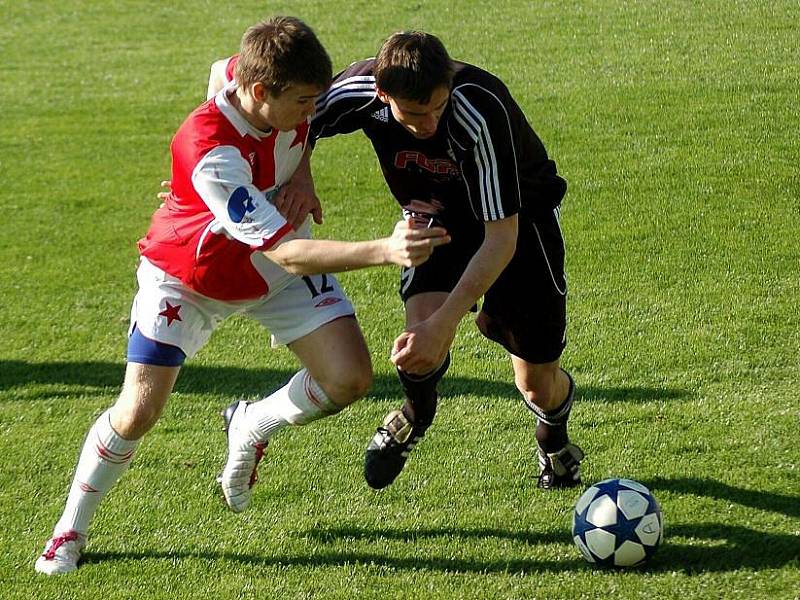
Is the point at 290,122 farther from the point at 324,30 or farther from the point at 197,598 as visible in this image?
the point at 324,30

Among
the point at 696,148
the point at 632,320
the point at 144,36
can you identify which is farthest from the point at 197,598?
the point at 144,36

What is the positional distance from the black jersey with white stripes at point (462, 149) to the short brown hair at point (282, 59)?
53 centimetres

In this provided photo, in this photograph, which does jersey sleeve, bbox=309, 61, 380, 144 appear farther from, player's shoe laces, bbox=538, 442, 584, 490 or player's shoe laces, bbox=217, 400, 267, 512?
player's shoe laces, bbox=538, 442, 584, 490

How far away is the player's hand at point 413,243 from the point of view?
12.7 feet

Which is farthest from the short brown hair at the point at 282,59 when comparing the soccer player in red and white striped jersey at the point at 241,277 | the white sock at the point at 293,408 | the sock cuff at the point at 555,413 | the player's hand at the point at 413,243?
the sock cuff at the point at 555,413

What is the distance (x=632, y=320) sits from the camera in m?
7.86

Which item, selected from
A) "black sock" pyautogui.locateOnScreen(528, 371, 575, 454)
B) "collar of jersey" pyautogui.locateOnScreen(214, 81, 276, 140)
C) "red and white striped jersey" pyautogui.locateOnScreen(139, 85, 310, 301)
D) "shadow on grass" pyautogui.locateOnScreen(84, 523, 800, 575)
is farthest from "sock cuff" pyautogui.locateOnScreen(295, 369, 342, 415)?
"collar of jersey" pyautogui.locateOnScreen(214, 81, 276, 140)

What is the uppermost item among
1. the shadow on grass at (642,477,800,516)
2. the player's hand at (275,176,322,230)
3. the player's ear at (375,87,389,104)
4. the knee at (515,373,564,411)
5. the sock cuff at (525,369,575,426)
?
the player's ear at (375,87,389,104)

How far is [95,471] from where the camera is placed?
5020mm

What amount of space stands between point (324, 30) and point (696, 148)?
283 inches

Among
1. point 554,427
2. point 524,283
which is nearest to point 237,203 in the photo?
point 524,283

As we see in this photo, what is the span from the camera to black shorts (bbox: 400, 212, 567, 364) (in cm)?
529

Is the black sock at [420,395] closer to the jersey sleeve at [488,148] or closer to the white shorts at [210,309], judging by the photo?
the white shorts at [210,309]

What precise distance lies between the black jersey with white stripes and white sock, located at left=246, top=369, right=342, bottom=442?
95cm
